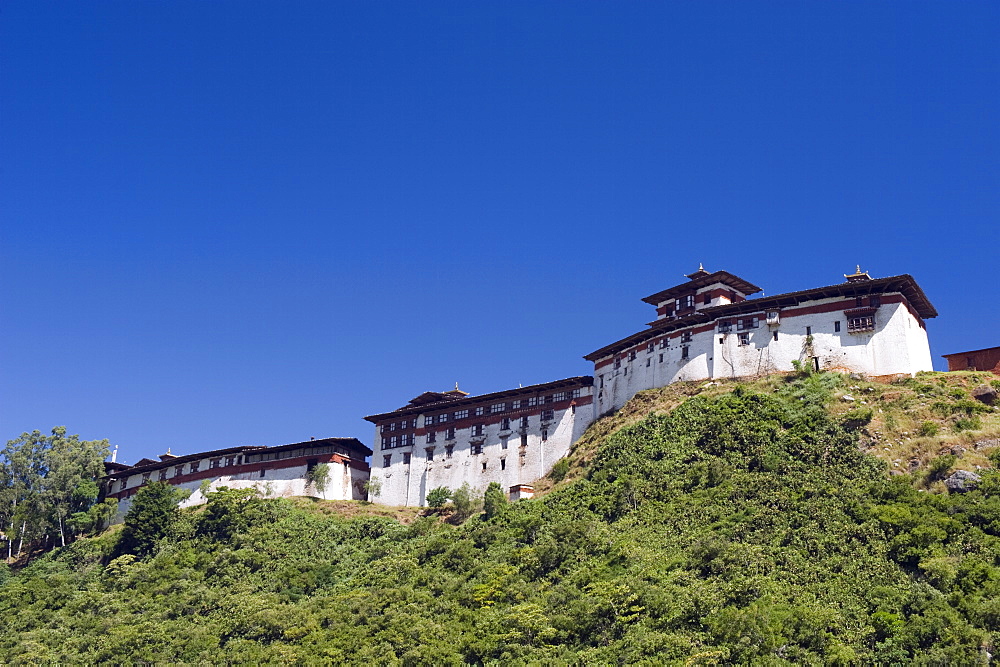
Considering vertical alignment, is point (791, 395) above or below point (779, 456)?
above

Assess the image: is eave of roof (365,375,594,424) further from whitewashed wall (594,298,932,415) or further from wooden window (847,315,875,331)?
wooden window (847,315,875,331)

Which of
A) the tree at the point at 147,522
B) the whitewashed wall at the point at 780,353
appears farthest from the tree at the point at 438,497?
the tree at the point at 147,522

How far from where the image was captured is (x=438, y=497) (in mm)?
88250

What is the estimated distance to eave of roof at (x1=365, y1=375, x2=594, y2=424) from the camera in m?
92.7

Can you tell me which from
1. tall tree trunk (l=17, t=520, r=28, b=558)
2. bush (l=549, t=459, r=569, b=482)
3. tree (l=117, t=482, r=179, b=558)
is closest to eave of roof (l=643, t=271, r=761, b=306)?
bush (l=549, t=459, r=569, b=482)

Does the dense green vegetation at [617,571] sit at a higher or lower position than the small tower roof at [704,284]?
lower

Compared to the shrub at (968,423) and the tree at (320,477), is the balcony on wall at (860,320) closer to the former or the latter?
the shrub at (968,423)

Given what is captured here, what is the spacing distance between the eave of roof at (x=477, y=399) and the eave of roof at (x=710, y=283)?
10.9 meters

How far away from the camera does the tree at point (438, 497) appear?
289 ft

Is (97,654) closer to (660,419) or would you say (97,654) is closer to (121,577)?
(121,577)

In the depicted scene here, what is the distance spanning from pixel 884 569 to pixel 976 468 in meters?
12.5

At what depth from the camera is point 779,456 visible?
6881 cm

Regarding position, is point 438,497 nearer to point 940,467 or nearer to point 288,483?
point 288,483

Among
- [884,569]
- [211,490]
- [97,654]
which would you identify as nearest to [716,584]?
[884,569]
